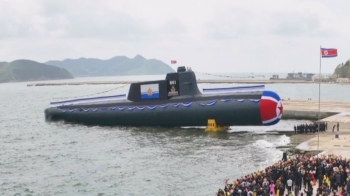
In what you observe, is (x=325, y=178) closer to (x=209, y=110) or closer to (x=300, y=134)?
(x=300, y=134)

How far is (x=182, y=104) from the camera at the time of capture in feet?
171

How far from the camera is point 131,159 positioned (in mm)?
38844

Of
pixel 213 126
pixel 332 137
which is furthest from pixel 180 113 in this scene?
pixel 332 137

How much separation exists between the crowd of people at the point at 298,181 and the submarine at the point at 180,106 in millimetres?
21497

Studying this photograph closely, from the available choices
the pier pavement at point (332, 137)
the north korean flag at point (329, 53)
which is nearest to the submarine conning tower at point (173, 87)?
the pier pavement at point (332, 137)

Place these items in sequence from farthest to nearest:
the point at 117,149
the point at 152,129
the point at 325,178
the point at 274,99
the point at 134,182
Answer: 1. the point at 152,129
2. the point at 274,99
3. the point at 117,149
4. the point at 134,182
5. the point at 325,178

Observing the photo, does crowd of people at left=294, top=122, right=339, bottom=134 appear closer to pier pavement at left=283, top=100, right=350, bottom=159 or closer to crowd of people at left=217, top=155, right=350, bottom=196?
pier pavement at left=283, top=100, right=350, bottom=159

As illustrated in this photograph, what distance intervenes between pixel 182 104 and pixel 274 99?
34.6 ft

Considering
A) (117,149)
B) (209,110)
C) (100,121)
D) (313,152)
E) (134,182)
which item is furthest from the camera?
(100,121)

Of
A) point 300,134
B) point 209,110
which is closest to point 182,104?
point 209,110

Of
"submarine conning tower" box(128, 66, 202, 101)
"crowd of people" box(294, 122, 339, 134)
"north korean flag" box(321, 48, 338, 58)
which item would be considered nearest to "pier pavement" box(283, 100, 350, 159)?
"crowd of people" box(294, 122, 339, 134)

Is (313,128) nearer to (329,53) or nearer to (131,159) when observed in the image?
(329,53)

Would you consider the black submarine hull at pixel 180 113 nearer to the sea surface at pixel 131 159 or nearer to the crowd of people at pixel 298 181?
the sea surface at pixel 131 159

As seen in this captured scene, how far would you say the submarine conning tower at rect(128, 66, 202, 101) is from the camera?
175 ft
